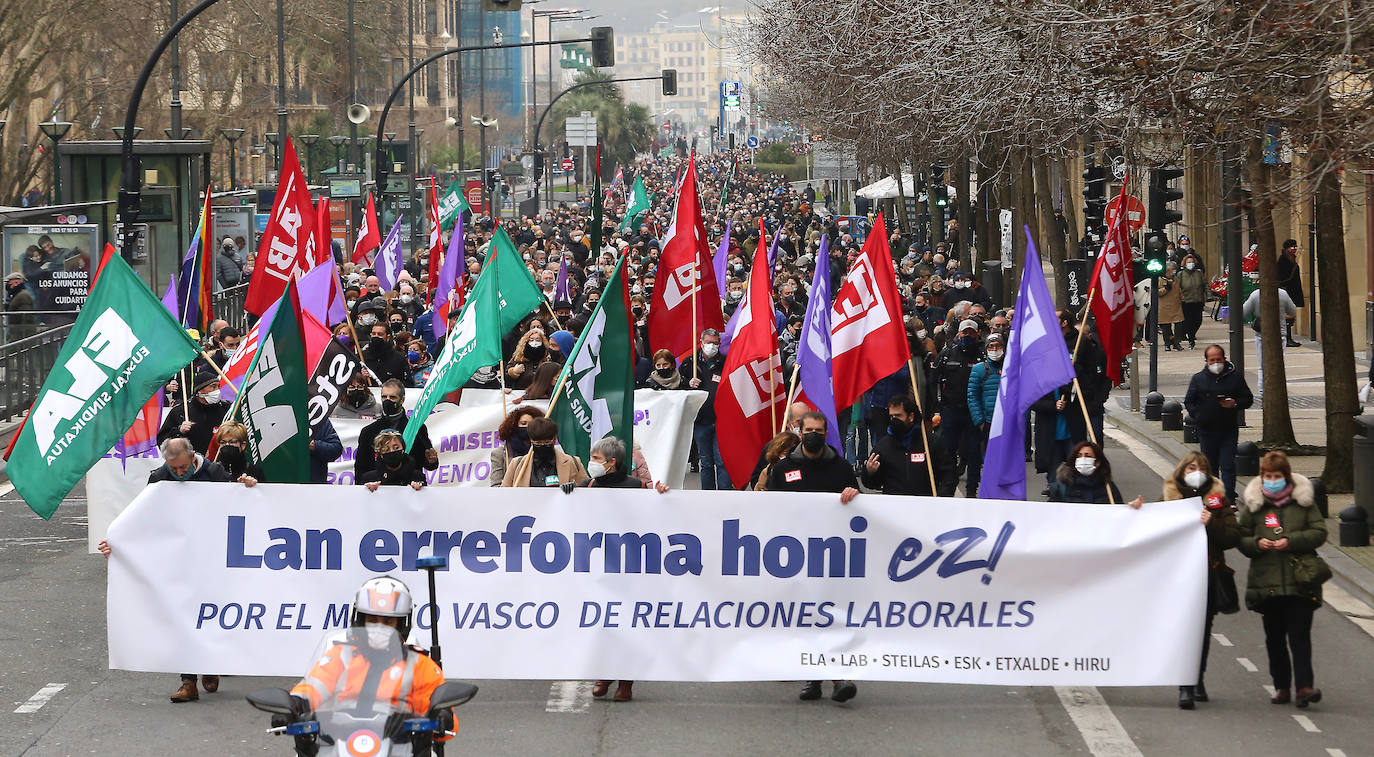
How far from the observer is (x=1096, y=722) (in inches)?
372

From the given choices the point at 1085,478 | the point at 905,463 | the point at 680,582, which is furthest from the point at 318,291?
the point at 1085,478

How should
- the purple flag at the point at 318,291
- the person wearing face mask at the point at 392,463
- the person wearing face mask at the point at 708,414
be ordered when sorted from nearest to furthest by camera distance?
the person wearing face mask at the point at 392,463, the person wearing face mask at the point at 708,414, the purple flag at the point at 318,291

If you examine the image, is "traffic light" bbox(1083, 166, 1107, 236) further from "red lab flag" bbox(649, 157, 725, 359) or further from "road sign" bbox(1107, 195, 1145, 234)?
"red lab flag" bbox(649, 157, 725, 359)

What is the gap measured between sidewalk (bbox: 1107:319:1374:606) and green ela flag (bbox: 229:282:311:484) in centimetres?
689

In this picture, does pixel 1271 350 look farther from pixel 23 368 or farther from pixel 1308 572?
pixel 23 368

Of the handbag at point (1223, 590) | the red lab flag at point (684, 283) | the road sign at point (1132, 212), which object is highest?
the road sign at point (1132, 212)

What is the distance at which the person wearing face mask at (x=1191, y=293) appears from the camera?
30750 millimetres

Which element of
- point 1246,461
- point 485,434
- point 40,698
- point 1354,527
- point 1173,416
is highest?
point 485,434

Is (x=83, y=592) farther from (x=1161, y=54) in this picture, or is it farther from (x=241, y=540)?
(x=1161, y=54)

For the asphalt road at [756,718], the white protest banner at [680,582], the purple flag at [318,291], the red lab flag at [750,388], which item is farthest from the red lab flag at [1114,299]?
the white protest banner at [680,582]

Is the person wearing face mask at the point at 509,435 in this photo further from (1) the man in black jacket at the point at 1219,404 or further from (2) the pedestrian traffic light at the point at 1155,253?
(2) the pedestrian traffic light at the point at 1155,253

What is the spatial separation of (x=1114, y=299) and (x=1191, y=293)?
13287mm

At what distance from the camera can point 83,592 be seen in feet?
41.5

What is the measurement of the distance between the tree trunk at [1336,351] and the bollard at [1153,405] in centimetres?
481
